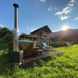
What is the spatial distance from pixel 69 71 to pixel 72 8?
1002 cm

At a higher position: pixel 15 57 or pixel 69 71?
pixel 15 57

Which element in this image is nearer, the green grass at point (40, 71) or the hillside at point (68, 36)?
the green grass at point (40, 71)

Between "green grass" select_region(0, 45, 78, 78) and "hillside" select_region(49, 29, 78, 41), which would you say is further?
"hillside" select_region(49, 29, 78, 41)

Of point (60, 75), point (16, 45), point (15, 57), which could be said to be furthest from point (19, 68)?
point (60, 75)

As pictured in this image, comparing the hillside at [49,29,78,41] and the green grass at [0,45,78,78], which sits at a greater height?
the hillside at [49,29,78,41]

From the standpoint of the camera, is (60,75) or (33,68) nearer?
(60,75)

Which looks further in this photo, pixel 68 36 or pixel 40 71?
pixel 68 36

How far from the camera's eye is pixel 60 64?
838 centimetres

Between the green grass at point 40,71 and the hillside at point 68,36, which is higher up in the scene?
the hillside at point 68,36

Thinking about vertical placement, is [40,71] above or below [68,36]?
below

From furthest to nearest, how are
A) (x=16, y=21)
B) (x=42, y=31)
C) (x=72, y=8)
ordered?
(x=42, y=31) < (x=72, y=8) < (x=16, y=21)

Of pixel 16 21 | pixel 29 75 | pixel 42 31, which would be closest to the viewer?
pixel 29 75

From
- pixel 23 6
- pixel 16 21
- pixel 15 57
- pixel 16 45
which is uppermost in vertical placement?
pixel 23 6

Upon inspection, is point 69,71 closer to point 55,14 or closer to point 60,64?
point 60,64
